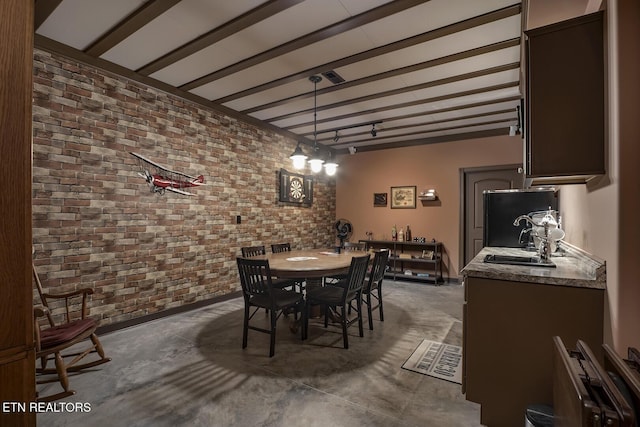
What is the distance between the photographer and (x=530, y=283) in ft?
5.34

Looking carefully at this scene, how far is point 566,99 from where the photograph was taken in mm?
1549

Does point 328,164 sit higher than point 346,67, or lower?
lower

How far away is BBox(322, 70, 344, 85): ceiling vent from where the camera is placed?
323cm

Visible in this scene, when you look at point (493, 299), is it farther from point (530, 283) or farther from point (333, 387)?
point (333, 387)

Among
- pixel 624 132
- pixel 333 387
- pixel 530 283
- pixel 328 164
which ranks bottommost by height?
pixel 333 387

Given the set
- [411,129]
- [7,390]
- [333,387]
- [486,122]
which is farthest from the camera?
[411,129]

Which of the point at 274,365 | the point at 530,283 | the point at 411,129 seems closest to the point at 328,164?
the point at 411,129

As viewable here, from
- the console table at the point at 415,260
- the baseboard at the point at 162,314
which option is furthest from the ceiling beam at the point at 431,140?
the baseboard at the point at 162,314

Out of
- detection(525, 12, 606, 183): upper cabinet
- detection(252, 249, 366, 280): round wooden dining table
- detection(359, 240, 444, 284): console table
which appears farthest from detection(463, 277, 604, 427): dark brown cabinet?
detection(359, 240, 444, 284): console table

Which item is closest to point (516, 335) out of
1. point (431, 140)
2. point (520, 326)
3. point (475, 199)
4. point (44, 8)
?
point (520, 326)

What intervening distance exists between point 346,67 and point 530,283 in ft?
8.49

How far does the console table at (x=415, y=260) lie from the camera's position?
5492mm

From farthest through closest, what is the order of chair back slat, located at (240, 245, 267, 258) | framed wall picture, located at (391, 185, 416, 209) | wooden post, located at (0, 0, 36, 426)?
framed wall picture, located at (391, 185, 416, 209)
chair back slat, located at (240, 245, 267, 258)
wooden post, located at (0, 0, 36, 426)

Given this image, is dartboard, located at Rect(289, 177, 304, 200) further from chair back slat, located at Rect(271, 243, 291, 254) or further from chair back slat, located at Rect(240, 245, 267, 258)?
chair back slat, located at Rect(240, 245, 267, 258)
